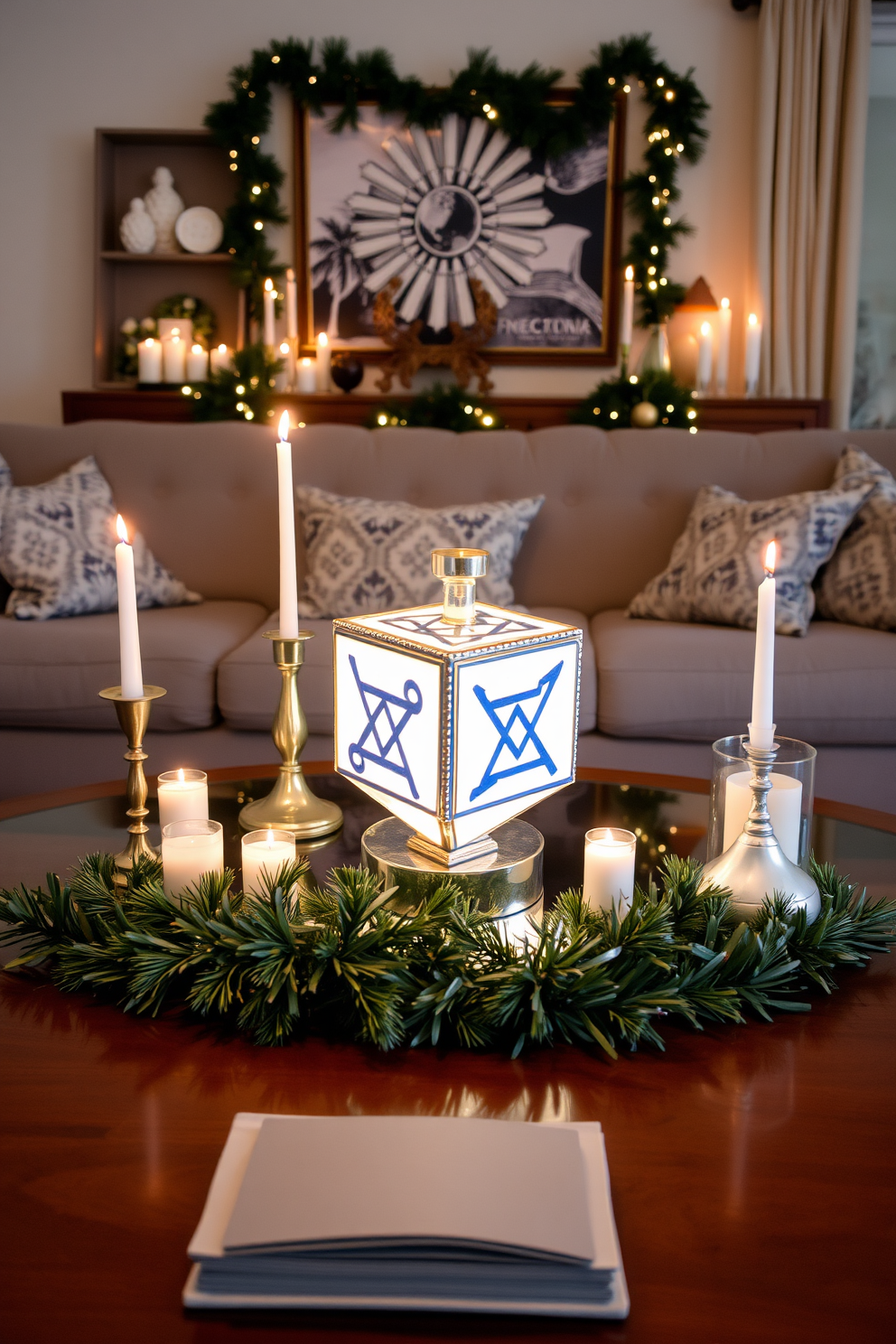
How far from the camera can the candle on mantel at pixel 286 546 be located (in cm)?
108

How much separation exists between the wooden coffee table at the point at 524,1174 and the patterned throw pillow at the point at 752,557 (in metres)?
1.49

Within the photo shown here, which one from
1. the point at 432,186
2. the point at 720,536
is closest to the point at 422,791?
the point at 720,536

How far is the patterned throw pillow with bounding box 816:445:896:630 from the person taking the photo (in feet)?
7.55

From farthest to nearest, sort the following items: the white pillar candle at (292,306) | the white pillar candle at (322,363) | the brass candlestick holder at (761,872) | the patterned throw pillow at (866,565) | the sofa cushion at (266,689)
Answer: the white pillar candle at (292,306)
the white pillar candle at (322,363)
the patterned throw pillow at (866,565)
the sofa cushion at (266,689)
the brass candlestick holder at (761,872)

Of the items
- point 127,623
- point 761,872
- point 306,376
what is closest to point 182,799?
point 127,623

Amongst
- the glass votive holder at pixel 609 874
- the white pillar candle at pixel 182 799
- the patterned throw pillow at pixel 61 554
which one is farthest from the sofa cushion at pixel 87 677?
the glass votive holder at pixel 609 874

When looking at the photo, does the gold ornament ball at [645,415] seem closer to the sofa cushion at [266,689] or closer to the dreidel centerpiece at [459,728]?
the sofa cushion at [266,689]

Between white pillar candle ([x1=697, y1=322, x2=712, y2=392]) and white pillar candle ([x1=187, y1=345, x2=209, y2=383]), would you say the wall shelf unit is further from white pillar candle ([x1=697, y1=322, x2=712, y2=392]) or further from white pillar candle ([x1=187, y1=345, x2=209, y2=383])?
white pillar candle ([x1=697, y1=322, x2=712, y2=392])

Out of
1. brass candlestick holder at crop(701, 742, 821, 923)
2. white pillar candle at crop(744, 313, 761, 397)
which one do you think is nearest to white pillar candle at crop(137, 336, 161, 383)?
white pillar candle at crop(744, 313, 761, 397)

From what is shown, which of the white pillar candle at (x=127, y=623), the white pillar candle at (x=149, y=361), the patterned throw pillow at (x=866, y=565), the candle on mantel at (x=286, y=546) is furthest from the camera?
the white pillar candle at (x=149, y=361)

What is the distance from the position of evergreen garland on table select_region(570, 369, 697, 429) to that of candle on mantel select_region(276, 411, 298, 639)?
2.49m

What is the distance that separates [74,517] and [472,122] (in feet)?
7.60

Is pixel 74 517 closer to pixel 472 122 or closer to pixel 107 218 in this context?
pixel 107 218

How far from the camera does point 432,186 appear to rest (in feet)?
12.8
